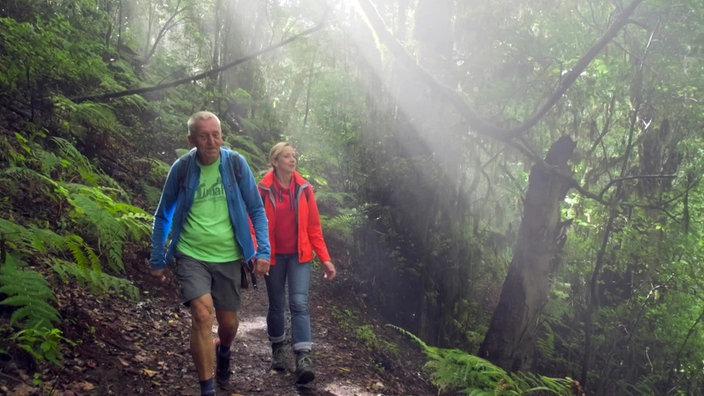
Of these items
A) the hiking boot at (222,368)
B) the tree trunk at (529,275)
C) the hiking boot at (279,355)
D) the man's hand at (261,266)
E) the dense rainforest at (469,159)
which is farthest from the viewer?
the tree trunk at (529,275)

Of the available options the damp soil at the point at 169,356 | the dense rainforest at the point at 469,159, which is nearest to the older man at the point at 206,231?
the damp soil at the point at 169,356

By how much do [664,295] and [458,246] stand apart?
647 centimetres

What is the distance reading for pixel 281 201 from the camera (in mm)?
A: 4797

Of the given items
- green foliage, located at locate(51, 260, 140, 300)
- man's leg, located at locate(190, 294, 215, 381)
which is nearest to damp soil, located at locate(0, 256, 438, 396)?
green foliage, located at locate(51, 260, 140, 300)

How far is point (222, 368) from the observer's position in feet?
15.2

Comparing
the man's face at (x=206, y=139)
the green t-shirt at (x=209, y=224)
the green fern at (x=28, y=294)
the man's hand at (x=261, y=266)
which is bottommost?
the green fern at (x=28, y=294)

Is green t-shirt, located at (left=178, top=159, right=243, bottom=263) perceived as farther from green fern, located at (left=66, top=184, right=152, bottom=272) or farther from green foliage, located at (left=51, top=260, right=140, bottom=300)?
green fern, located at (left=66, top=184, right=152, bottom=272)

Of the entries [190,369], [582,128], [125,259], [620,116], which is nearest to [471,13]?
[582,128]

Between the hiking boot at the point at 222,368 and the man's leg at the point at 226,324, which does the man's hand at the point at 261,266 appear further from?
the hiking boot at the point at 222,368

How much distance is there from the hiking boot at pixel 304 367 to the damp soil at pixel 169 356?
163mm

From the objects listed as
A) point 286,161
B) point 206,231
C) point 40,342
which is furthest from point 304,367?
point 40,342

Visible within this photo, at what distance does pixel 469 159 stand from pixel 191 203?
7278 millimetres

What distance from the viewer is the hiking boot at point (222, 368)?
4.56 m

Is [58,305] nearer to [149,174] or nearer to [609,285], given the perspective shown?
[149,174]
